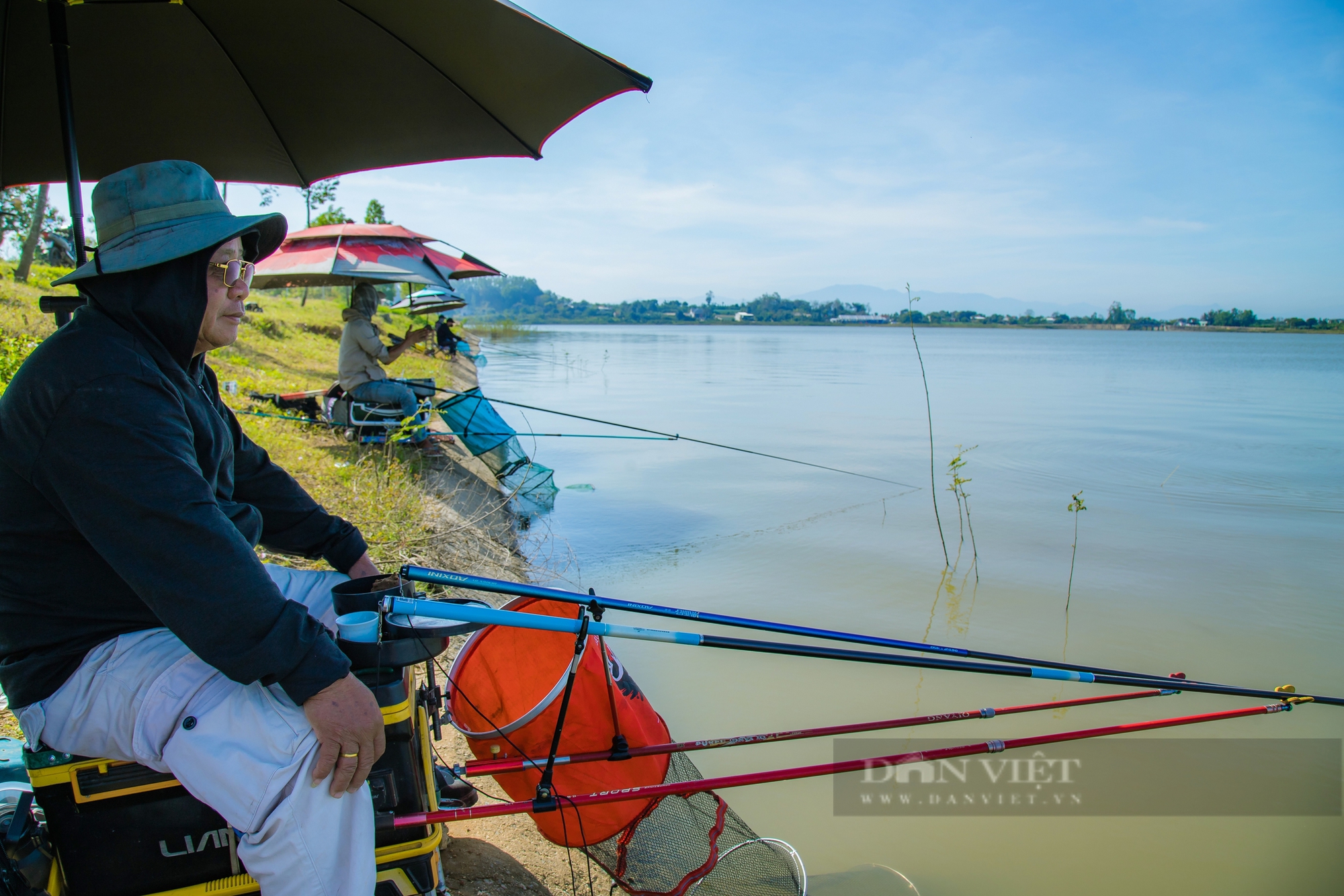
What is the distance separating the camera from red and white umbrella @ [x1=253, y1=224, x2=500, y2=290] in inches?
273

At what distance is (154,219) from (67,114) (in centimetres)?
104

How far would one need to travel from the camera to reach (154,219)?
65.6 inches

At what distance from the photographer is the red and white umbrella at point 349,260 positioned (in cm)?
695

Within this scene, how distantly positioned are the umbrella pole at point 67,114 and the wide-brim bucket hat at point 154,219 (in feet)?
2.40

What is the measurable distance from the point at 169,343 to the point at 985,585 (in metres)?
6.10

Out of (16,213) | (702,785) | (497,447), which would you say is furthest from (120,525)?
(16,213)

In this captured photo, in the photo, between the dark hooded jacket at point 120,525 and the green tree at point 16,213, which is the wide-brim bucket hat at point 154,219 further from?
the green tree at point 16,213

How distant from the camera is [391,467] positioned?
6.31m

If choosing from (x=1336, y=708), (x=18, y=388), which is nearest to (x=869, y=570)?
(x=1336, y=708)

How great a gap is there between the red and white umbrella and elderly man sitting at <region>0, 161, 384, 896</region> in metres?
5.64

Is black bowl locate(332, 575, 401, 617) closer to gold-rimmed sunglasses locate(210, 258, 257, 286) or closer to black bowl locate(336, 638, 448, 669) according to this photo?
black bowl locate(336, 638, 448, 669)

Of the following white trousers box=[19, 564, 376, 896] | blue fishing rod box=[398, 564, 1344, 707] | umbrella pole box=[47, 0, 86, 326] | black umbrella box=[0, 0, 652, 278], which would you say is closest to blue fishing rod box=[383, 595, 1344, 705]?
blue fishing rod box=[398, 564, 1344, 707]

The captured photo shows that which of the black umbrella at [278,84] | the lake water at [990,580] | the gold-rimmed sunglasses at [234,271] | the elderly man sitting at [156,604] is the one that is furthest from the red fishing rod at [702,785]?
the black umbrella at [278,84]

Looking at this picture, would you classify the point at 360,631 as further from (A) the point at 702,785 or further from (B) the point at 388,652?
(A) the point at 702,785
